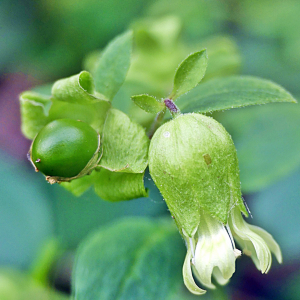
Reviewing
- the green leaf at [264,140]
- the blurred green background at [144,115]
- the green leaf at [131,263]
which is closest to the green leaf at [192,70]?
the blurred green background at [144,115]

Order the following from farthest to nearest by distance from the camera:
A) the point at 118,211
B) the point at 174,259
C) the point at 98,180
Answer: the point at 118,211 → the point at 174,259 → the point at 98,180

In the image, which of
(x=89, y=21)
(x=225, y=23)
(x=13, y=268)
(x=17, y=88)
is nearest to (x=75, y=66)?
(x=89, y=21)

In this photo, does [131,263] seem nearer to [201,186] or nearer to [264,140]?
[201,186]

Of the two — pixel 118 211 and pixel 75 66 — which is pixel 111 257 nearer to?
pixel 118 211

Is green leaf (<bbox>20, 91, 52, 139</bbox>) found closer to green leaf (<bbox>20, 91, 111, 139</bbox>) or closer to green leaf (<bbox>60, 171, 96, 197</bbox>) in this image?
green leaf (<bbox>20, 91, 111, 139</bbox>)

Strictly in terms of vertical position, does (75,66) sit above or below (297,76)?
above

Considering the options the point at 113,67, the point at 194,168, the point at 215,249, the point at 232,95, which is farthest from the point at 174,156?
the point at 113,67
